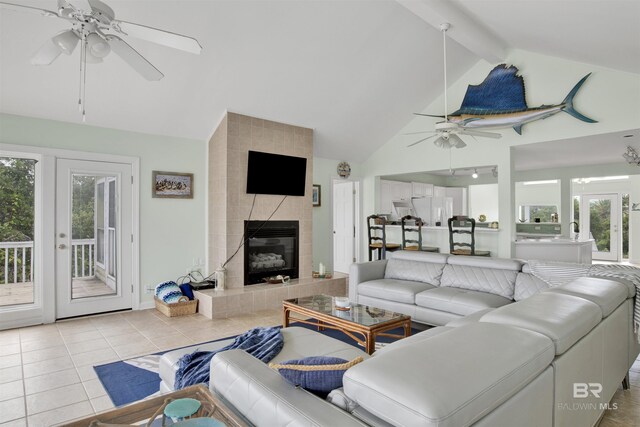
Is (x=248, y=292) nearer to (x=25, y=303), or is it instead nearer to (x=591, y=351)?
(x=25, y=303)

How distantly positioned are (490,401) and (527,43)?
4775mm

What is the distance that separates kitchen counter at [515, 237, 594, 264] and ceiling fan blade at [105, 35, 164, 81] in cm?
516

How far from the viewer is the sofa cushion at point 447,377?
3.09 feet

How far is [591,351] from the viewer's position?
5.82ft

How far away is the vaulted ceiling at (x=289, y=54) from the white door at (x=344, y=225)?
83.0 inches

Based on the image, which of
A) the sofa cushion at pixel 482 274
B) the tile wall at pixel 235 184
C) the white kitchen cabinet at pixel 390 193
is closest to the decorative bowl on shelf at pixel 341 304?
the sofa cushion at pixel 482 274

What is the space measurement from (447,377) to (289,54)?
4064 mm

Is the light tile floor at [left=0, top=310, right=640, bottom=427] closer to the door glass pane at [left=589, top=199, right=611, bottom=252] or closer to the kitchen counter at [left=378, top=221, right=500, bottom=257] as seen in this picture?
the kitchen counter at [left=378, top=221, right=500, bottom=257]

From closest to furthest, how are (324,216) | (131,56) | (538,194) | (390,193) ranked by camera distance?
(131,56) < (324,216) < (390,193) < (538,194)

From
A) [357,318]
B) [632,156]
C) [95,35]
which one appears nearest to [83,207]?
[95,35]

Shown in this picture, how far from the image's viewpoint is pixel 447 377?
1.02 metres

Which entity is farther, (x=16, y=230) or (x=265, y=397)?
(x=16, y=230)

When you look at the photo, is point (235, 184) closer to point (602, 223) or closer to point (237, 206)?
point (237, 206)

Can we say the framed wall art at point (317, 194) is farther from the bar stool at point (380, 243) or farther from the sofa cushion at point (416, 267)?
the sofa cushion at point (416, 267)
